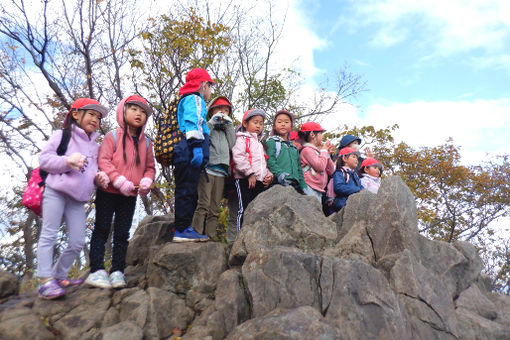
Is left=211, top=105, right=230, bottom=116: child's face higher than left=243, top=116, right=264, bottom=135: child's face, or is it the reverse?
left=211, top=105, right=230, bottom=116: child's face

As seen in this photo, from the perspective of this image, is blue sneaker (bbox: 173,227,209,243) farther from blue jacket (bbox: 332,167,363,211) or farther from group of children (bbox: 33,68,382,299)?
blue jacket (bbox: 332,167,363,211)

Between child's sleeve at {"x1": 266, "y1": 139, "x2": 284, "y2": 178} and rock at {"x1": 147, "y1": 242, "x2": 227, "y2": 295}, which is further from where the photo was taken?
child's sleeve at {"x1": 266, "y1": 139, "x2": 284, "y2": 178}

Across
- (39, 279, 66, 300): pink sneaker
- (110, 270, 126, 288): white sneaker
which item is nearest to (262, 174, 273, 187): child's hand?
(110, 270, 126, 288): white sneaker

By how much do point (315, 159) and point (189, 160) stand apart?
2.27 m

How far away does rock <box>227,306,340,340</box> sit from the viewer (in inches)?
111

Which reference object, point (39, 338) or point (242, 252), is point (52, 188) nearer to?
point (39, 338)

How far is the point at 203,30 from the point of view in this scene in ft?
32.0

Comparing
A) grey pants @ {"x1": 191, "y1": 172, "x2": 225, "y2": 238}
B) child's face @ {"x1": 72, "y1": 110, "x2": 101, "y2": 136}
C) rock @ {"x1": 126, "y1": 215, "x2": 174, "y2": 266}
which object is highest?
child's face @ {"x1": 72, "y1": 110, "x2": 101, "y2": 136}

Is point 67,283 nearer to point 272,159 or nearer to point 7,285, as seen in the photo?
point 7,285

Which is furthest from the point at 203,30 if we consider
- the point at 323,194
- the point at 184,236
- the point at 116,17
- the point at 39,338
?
the point at 39,338

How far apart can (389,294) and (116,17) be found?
427 inches

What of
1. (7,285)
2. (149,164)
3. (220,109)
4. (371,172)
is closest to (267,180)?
(220,109)

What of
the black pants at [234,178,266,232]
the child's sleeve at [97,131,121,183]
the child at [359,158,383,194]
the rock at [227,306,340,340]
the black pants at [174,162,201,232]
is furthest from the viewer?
the child at [359,158,383,194]

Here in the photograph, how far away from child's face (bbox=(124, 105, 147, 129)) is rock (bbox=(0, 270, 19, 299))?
236 centimetres
